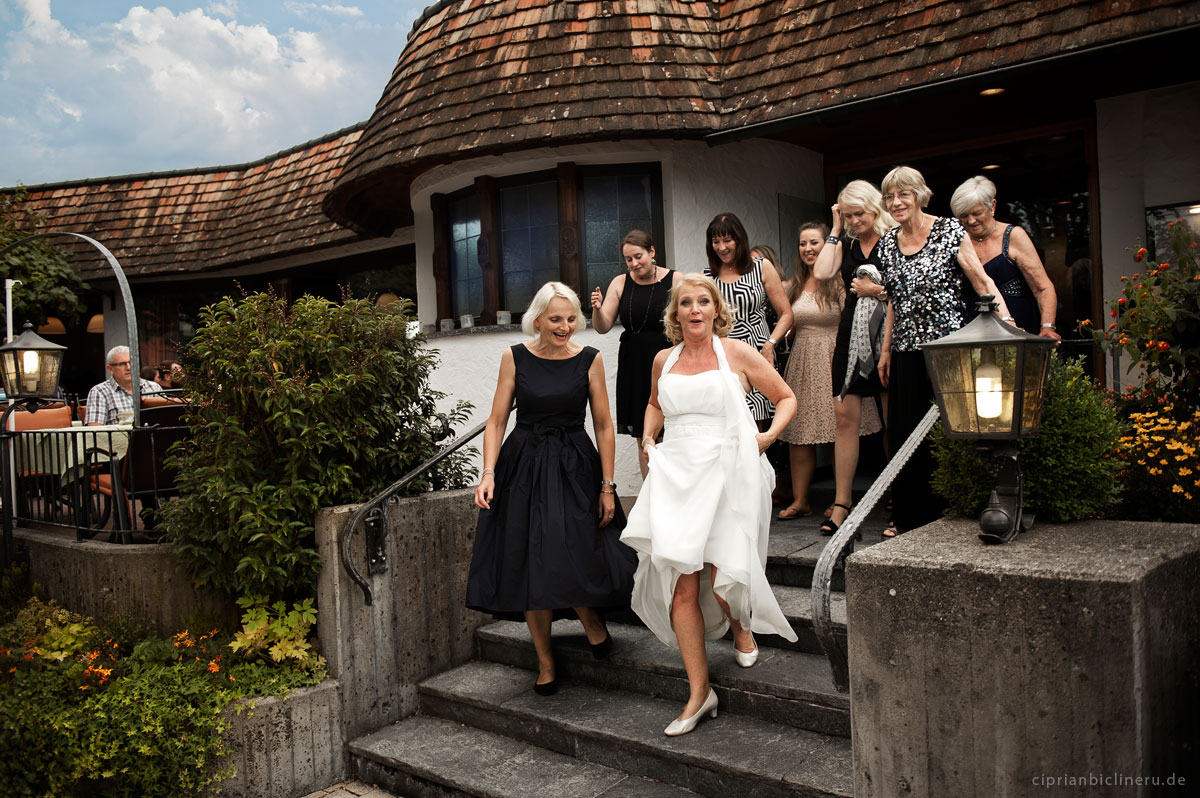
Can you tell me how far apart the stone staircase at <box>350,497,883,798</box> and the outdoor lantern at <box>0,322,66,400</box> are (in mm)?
4331

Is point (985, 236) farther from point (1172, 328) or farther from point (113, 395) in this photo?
point (113, 395)

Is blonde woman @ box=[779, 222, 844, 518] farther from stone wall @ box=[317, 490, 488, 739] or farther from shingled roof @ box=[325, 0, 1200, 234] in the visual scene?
stone wall @ box=[317, 490, 488, 739]

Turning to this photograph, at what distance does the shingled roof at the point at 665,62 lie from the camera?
579 cm

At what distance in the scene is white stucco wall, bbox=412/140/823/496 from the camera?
7285mm

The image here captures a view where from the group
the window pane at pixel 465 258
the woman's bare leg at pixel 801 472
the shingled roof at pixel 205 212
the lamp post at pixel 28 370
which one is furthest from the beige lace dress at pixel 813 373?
the shingled roof at pixel 205 212

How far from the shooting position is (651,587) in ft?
12.6

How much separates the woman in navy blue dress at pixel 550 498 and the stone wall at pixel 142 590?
69.2 inches

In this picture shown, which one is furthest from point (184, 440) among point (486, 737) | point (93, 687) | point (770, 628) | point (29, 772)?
point (770, 628)

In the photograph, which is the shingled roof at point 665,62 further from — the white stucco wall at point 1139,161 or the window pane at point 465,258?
the white stucco wall at point 1139,161

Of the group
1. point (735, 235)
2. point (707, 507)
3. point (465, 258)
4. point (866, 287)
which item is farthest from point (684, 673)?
point (465, 258)

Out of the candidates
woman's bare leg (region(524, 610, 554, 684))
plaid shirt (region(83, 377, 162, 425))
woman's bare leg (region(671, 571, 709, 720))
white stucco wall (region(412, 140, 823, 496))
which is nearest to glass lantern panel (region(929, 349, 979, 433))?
woman's bare leg (region(671, 571, 709, 720))

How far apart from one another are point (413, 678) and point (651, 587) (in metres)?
1.76

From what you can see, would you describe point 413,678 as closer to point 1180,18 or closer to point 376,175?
point 376,175

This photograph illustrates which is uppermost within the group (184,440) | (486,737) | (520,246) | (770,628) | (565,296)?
(520,246)
